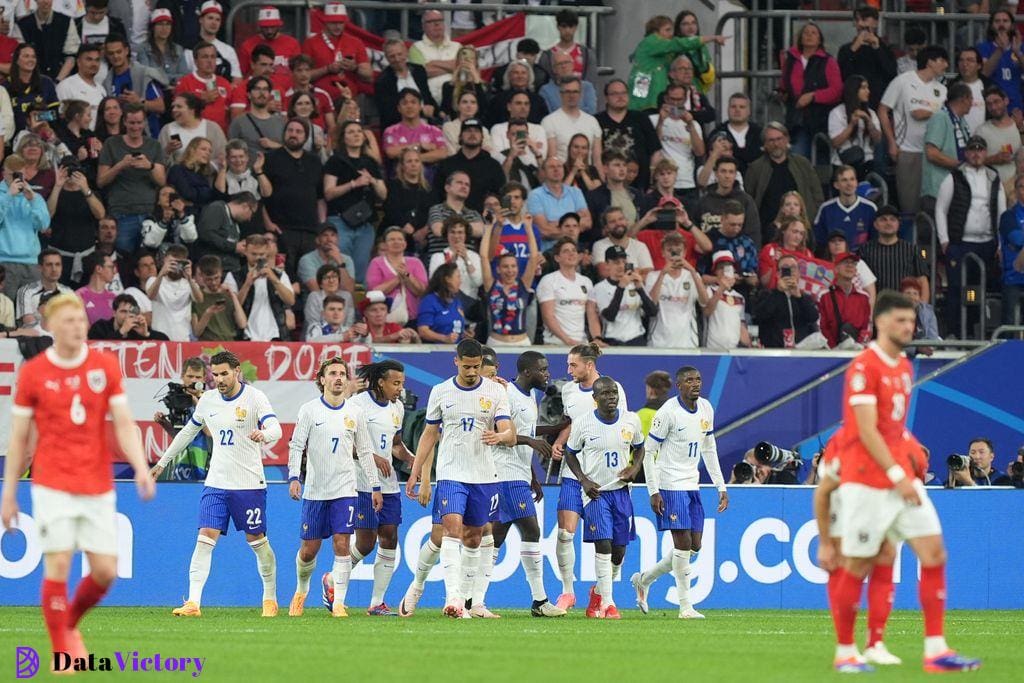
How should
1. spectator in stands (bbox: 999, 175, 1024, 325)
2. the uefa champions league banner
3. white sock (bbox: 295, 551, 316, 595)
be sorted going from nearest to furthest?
white sock (bbox: 295, 551, 316, 595) → the uefa champions league banner → spectator in stands (bbox: 999, 175, 1024, 325)

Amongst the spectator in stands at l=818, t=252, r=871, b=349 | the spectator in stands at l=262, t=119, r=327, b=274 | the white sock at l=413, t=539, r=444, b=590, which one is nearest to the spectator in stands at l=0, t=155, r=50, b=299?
the spectator in stands at l=262, t=119, r=327, b=274

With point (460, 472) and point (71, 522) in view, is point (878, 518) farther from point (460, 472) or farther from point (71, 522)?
point (460, 472)

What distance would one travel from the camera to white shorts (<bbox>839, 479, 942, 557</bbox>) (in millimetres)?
10625

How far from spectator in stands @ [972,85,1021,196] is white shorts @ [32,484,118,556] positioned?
1713cm

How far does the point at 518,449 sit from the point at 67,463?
23.4ft

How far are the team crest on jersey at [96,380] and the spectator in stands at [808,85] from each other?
53.6ft

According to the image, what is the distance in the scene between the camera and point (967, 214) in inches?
951

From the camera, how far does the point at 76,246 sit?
69.3ft

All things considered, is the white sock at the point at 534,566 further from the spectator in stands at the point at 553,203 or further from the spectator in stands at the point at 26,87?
the spectator in stands at the point at 26,87

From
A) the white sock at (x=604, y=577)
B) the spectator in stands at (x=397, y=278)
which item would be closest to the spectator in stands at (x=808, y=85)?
the spectator in stands at (x=397, y=278)

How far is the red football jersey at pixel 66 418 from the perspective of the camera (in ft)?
34.5

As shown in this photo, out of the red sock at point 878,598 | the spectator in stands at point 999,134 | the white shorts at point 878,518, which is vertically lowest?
the red sock at point 878,598

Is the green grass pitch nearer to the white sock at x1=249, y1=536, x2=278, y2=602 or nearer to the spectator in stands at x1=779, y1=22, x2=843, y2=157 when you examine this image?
the white sock at x1=249, y1=536, x2=278, y2=602

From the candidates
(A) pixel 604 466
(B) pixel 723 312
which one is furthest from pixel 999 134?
(A) pixel 604 466
